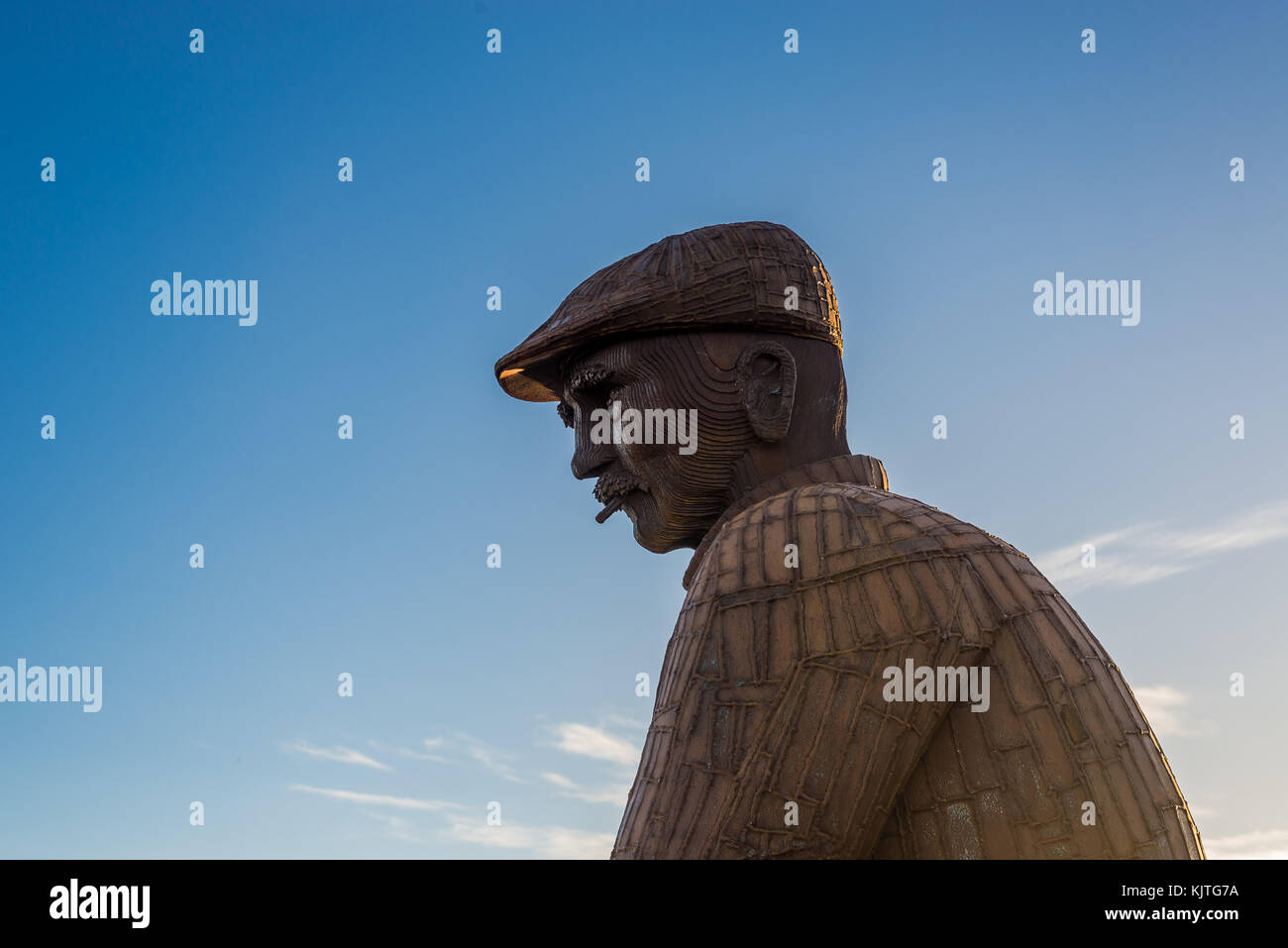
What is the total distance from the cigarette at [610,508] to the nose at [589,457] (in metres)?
0.14

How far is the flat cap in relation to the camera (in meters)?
5.84

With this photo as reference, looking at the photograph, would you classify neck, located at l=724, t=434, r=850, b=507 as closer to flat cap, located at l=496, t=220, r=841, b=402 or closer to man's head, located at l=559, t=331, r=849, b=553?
man's head, located at l=559, t=331, r=849, b=553

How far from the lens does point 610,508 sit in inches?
247

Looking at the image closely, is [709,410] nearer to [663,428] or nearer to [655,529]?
[663,428]

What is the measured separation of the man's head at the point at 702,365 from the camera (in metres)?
5.86

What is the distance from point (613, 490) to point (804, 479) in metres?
0.88

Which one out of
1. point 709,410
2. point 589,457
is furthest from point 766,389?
point 589,457

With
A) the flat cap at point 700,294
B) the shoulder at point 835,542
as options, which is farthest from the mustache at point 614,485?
the shoulder at point 835,542

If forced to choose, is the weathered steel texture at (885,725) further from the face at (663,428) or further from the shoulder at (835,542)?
the face at (663,428)

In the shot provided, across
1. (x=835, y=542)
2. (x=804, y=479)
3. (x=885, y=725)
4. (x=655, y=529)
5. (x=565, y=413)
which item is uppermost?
(x=565, y=413)

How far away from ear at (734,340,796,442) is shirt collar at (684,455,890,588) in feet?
0.59

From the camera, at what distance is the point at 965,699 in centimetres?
458
